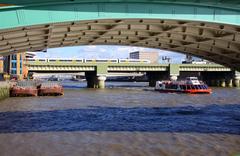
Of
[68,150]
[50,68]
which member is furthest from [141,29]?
[50,68]

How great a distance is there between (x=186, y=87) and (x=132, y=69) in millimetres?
38817

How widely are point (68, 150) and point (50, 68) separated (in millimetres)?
95188

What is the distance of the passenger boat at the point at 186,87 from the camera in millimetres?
83000

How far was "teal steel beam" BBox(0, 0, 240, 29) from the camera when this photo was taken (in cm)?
1686

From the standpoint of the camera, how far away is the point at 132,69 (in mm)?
122938

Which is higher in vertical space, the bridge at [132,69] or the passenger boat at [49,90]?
the bridge at [132,69]

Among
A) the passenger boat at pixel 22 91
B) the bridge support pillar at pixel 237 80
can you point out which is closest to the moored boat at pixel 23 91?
the passenger boat at pixel 22 91

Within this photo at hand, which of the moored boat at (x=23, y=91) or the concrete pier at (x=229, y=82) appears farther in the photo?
the concrete pier at (x=229, y=82)

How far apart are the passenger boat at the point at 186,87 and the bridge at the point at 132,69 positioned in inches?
1022

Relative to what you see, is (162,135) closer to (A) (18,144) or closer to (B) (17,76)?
(A) (18,144)

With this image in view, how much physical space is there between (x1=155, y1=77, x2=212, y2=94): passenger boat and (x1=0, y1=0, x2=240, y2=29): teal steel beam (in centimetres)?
6355

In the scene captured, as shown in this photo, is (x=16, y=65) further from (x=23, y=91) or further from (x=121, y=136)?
(x=121, y=136)

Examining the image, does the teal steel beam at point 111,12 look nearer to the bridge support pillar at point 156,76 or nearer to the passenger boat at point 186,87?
the passenger boat at point 186,87

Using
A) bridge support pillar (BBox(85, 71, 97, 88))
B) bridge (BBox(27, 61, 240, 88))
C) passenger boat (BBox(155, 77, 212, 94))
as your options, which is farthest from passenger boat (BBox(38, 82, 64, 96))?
bridge support pillar (BBox(85, 71, 97, 88))
